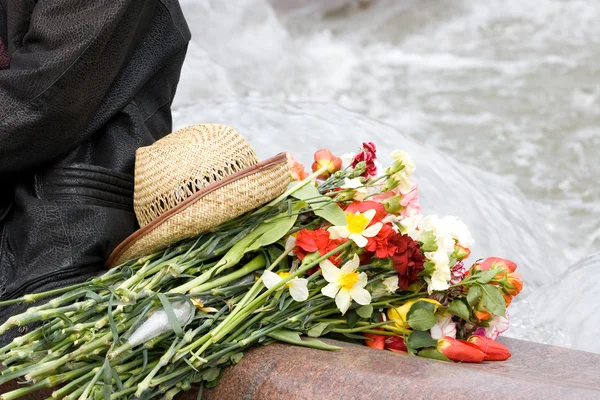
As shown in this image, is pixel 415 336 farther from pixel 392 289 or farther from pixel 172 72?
pixel 172 72

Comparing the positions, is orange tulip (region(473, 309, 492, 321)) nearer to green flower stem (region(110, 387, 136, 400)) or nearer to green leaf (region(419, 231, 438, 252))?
green leaf (region(419, 231, 438, 252))

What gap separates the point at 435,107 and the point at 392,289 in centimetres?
406

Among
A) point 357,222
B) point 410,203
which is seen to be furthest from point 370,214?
point 410,203

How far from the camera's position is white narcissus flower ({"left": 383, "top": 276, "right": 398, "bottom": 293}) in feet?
5.40

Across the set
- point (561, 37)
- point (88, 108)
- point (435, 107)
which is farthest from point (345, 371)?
point (561, 37)

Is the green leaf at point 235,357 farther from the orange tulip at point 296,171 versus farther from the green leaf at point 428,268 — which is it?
the orange tulip at point 296,171

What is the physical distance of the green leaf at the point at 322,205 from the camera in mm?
1699

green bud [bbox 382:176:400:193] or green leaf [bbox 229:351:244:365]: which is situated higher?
green bud [bbox 382:176:400:193]

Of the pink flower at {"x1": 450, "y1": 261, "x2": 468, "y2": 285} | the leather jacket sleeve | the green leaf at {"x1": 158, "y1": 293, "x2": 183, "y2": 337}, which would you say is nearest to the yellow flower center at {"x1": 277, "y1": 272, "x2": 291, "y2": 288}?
the green leaf at {"x1": 158, "y1": 293, "x2": 183, "y2": 337}

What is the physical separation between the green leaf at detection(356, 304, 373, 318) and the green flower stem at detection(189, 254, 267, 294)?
207mm

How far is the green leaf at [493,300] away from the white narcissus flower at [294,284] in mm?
343

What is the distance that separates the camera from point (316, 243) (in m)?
1.62

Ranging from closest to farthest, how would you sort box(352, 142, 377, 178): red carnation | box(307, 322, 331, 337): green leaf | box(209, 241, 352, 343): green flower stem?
box(209, 241, 352, 343): green flower stem < box(307, 322, 331, 337): green leaf < box(352, 142, 377, 178): red carnation

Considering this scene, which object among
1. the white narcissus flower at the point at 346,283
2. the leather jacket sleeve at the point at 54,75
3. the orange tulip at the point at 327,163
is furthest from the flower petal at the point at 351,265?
the leather jacket sleeve at the point at 54,75
